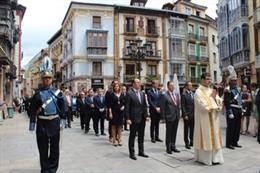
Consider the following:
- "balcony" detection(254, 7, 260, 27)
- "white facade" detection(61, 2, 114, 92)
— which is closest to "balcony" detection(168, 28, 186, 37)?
"white facade" detection(61, 2, 114, 92)

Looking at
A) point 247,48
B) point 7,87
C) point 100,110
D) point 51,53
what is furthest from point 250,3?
point 51,53

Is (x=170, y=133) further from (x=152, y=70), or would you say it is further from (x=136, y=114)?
(x=152, y=70)

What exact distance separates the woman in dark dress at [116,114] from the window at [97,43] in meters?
34.0

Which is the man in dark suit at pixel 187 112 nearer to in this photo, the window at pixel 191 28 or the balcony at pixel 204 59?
the window at pixel 191 28

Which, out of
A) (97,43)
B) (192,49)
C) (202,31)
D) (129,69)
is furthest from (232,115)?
(202,31)

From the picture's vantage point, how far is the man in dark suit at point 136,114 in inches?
334

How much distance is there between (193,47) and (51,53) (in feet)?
89.1

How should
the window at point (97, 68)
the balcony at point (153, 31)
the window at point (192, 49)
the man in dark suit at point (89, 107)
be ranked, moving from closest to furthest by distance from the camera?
the man in dark suit at point (89, 107) < the window at point (97, 68) < the balcony at point (153, 31) < the window at point (192, 49)

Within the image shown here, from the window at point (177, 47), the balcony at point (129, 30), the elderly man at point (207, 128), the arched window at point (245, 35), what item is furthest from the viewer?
the window at point (177, 47)

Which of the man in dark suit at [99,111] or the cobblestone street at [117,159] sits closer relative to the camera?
the cobblestone street at [117,159]

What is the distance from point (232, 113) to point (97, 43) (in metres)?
36.3

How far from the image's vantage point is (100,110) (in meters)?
13.1

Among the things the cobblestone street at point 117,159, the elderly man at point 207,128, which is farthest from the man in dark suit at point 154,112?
the elderly man at point 207,128

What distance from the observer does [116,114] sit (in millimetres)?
10664
